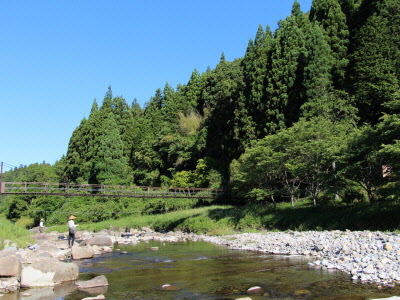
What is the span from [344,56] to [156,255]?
95.9 ft

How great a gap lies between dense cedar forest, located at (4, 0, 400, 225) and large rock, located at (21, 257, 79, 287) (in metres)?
12.3

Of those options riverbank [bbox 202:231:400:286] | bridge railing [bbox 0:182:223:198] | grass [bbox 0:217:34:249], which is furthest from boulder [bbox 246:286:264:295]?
bridge railing [bbox 0:182:223:198]

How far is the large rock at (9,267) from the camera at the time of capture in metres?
10.8

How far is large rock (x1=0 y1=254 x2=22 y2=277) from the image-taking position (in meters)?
10.8

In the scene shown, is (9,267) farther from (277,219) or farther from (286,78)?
(286,78)

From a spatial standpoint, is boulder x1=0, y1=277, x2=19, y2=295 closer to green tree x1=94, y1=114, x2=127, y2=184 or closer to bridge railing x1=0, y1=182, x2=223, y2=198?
bridge railing x1=0, y1=182, x2=223, y2=198

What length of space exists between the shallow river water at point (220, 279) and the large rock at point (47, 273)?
1.41ft

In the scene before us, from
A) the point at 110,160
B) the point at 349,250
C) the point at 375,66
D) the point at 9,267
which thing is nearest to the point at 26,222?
the point at 110,160

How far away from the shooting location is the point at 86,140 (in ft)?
193

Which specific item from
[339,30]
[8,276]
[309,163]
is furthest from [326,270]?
[339,30]

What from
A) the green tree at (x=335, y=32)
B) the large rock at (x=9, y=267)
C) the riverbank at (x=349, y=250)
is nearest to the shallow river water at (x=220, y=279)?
the riverbank at (x=349, y=250)

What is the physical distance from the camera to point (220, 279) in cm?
1105

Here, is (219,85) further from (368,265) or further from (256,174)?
(368,265)

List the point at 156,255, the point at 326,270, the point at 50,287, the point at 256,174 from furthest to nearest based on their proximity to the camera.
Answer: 1. the point at 256,174
2. the point at 156,255
3. the point at 326,270
4. the point at 50,287
